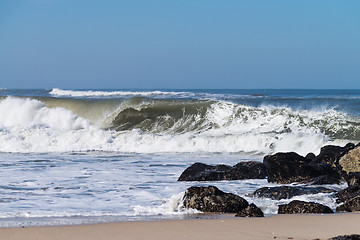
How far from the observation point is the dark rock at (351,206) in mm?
7633

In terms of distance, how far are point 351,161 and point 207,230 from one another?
500cm

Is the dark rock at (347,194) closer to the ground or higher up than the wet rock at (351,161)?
closer to the ground

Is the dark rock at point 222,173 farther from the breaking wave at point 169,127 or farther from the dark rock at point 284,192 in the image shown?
the breaking wave at point 169,127

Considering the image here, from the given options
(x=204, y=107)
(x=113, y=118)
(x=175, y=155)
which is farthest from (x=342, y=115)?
(x=113, y=118)

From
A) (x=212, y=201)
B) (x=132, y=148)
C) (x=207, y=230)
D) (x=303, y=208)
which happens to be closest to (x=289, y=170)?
(x=303, y=208)

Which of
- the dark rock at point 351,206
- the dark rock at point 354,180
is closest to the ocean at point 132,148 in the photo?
the dark rock at point 351,206

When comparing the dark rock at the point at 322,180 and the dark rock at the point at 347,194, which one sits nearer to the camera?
the dark rock at the point at 347,194

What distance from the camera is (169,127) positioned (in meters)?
22.8

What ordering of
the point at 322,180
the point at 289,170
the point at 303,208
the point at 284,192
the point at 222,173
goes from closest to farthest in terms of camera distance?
the point at 303,208
the point at 284,192
the point at 322,180
the point at 289,170
the point at 222,173

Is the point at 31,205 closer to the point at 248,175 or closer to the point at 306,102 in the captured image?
the point at 248,175

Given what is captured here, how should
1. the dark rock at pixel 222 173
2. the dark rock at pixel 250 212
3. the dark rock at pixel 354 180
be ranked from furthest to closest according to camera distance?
the dark rock at pixel 222 173 < the dark rock at pixel 354 180 < the dark rock at pixel 250 212

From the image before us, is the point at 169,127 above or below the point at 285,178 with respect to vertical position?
below

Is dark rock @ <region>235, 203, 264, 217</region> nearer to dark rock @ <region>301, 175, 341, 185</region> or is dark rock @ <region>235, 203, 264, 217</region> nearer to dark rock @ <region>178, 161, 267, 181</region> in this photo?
dark rock @ <region>301, 175, 341, 185</region>

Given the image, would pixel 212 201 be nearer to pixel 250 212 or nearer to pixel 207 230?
pixel 250 212
